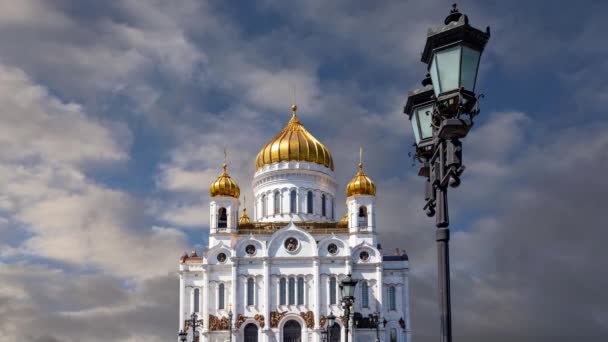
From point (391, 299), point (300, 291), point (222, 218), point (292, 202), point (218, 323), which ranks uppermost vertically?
point (292, 202)

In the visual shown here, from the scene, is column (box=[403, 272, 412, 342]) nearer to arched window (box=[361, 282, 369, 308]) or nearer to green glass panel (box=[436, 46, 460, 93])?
arched window (box=[361, 282, 369, 308])

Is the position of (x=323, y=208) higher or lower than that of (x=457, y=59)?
higher

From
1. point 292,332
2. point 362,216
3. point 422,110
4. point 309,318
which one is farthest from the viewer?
point 362,216

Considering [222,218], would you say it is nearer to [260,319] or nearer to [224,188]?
[224,188]

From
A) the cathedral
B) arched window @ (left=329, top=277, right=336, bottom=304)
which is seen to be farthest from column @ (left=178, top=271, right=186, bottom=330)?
arched window @ (left=329, top=277, right=336, bottom=304)

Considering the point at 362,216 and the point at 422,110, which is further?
the point at 362,216

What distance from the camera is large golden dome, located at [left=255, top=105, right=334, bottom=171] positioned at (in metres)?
57.7

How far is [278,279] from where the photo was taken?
5144cm

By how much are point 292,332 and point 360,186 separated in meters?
11.5

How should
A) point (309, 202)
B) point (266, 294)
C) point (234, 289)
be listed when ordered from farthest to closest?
point (309, 202) < point (234, 289) < point (266, 294)

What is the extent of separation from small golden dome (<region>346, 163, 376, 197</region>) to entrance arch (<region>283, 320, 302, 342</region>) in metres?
10.3

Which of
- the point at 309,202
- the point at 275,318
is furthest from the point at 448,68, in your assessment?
the point at 309,202

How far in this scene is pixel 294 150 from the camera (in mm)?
57719

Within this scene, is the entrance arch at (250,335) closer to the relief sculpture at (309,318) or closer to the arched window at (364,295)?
the relief sculpture at (309,318)
